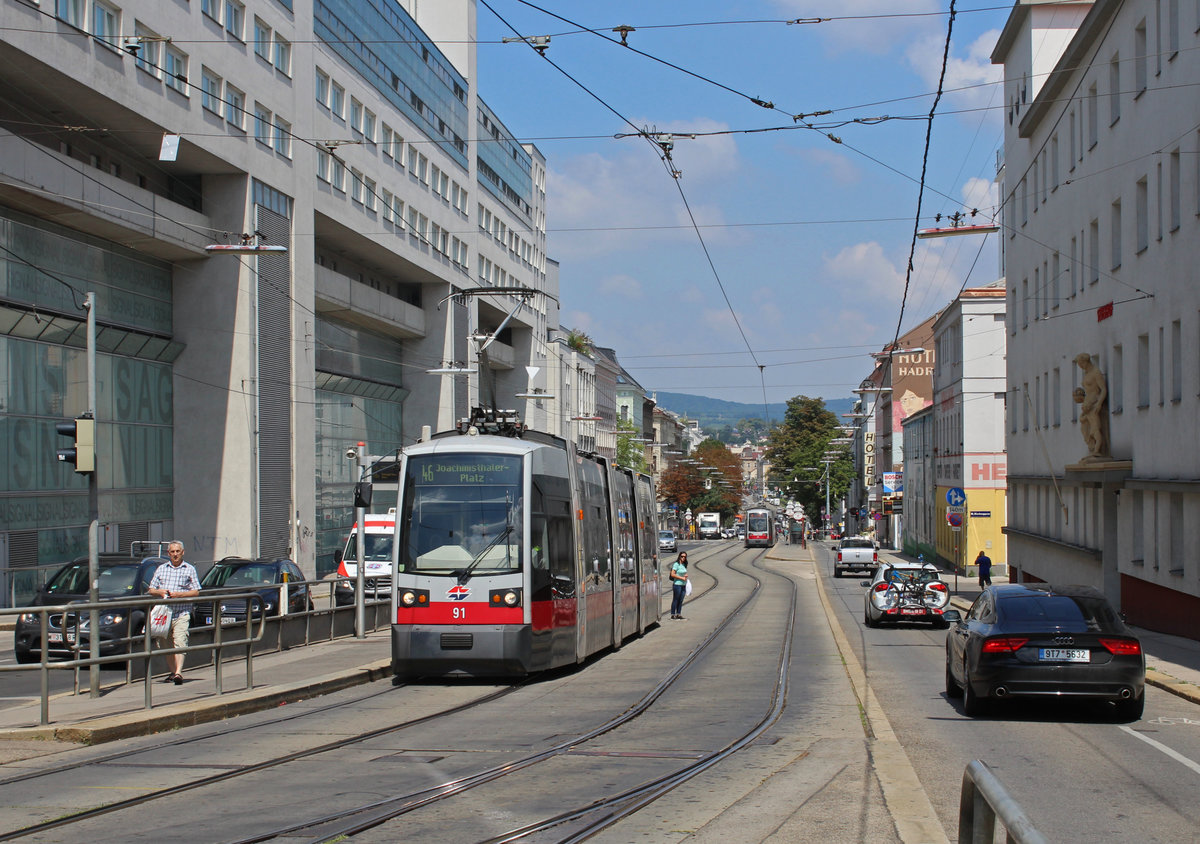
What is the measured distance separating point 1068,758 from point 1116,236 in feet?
71.6

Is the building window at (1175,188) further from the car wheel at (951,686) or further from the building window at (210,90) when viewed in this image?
the building window at (210,90)

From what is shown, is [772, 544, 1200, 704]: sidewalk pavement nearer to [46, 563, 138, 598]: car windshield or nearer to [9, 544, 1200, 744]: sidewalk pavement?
[9, 544, 1200, 744]: sidewalk pavement

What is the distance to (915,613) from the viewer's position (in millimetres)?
28156

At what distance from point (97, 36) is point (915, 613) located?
2354cm

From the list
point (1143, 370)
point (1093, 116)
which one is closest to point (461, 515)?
point (1143, 370)

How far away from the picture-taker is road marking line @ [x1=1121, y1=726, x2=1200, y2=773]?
995 centimetres

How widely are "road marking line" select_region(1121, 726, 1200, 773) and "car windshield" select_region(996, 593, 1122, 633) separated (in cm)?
97

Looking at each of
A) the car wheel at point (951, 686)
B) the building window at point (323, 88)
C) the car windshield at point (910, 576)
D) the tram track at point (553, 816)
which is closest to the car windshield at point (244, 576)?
the car windshield at point (910, 576)

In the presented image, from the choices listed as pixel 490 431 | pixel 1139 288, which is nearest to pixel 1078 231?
pixel 1139 288

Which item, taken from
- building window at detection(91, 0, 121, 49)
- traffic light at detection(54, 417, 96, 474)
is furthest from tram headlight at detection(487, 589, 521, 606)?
building window at detection(91, 0, 121, 49)

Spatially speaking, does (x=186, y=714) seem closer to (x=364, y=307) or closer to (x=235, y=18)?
(x=235, y=18)

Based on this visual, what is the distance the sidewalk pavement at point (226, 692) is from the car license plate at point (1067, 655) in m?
3.56

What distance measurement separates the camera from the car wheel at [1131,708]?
12.3 meters

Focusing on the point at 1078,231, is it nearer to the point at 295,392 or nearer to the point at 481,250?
the point at 295,392
